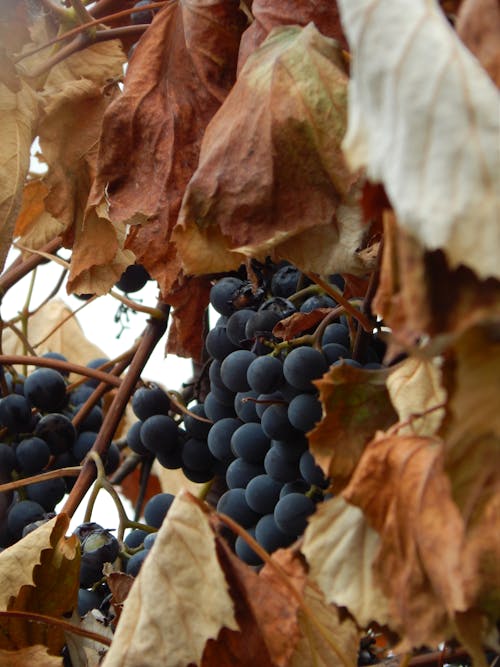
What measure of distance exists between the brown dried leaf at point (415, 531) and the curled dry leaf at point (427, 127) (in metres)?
0.15

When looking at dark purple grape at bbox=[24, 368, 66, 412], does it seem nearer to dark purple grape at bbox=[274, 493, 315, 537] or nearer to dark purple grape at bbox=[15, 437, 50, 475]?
dark purple grape at bbox=[15, 437, 50, 475]

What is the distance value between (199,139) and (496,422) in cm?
55

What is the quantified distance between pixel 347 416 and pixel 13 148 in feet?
1.48

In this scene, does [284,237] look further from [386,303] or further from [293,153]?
[386,303]

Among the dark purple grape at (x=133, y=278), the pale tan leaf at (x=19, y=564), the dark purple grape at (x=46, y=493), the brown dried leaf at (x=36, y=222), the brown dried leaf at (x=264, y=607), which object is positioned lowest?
the brown dried leaf at (x=264, y=607)

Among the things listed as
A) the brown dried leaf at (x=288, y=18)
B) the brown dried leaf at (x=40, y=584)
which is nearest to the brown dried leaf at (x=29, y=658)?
the brown dried leaf at (x=40, y=584)

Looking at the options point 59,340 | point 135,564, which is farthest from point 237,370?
point 59,340

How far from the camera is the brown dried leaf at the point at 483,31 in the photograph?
543 millimetres

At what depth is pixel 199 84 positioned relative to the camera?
0.99 meters

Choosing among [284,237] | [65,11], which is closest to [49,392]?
[65,11]

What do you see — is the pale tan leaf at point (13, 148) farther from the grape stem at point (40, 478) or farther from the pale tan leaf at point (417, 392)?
the pale tan leaf at point (417, 392)

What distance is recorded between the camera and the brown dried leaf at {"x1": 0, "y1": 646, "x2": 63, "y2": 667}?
0.89 metres

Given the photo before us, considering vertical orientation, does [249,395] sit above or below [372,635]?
above

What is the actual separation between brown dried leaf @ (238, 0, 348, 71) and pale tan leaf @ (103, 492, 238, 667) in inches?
15.0
